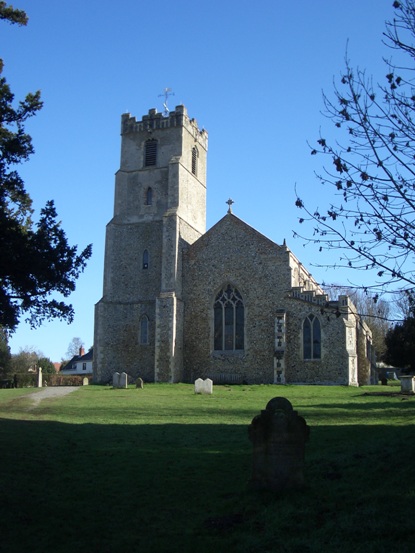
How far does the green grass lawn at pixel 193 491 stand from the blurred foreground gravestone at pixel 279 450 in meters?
0.24

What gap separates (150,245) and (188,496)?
1235 inches

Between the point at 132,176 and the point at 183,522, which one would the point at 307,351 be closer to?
the point at 132,176

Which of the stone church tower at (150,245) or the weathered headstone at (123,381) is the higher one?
the stone church tower at (150,245)

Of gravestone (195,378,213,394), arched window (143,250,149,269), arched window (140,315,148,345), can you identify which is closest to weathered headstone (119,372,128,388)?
gravestone (195,378,213,394)

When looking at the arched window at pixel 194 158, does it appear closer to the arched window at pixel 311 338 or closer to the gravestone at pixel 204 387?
the arched window at pixel 311 338

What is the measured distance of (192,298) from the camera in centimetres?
3744

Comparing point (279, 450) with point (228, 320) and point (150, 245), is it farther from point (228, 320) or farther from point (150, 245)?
point (150, 245)

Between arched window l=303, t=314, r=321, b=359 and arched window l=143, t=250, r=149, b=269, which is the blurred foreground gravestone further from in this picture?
arched window l=143, t=250, r=149, b=269

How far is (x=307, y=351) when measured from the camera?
33.8 m

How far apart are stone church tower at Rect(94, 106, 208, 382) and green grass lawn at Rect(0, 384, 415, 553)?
2088 centimetres

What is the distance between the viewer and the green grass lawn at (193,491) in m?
7.24

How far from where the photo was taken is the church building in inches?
1332

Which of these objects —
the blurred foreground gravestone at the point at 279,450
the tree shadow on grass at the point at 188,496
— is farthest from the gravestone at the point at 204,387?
the blurred foreground gravestone at the point at 279,450

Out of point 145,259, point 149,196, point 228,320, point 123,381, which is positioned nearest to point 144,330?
point 145,259
